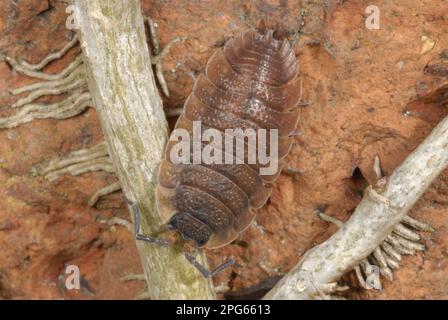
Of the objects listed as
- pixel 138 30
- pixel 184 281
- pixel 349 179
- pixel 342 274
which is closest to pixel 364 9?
pixel 349 179

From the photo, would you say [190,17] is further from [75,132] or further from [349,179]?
[349,179]

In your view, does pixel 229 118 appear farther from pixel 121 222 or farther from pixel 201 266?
pixel 121 222

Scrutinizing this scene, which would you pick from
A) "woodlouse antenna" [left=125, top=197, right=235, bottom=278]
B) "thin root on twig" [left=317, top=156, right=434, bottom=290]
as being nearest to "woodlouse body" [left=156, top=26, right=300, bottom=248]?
"woodlouse antenna" [left=125, top=197, right=235, bottom=278]

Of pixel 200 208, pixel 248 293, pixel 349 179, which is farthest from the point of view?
pixel 248 293

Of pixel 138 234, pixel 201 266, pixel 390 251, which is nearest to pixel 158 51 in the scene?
pixel 138 234

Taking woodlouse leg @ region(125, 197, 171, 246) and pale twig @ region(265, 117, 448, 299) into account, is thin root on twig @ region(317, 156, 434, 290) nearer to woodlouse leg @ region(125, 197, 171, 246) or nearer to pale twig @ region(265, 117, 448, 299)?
pale twig @ region(265, 117, 448, 299)

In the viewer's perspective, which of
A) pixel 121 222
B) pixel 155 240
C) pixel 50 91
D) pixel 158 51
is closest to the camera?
pixel 155 240

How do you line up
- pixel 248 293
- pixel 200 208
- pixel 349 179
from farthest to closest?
pixel 248 293, pixel 349 179, pixel 200 208

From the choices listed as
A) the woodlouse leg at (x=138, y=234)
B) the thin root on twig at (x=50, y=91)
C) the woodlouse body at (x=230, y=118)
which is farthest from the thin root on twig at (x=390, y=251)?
the thin root on twig at (x=50, y=91)
